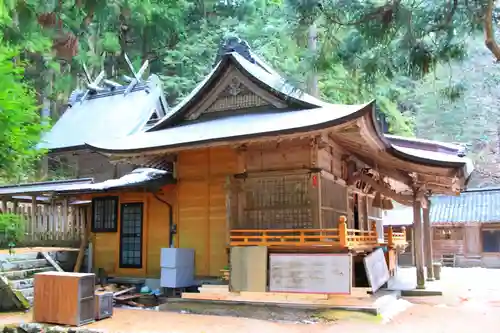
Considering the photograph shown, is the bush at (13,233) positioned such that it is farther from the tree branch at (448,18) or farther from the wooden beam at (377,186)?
the tree branch at (448,18)

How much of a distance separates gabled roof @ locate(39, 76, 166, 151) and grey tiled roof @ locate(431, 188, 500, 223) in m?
18.1

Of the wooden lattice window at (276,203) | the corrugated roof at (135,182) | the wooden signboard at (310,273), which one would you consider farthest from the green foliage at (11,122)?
the wooden signboard at (310,273)

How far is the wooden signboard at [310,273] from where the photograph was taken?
989 centimetres

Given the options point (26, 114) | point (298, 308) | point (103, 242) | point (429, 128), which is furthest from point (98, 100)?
point (429, 128)

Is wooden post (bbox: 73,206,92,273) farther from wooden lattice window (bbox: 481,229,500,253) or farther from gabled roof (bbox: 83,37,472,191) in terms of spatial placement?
wooden lattice window (bbox: 481,229,500,253)

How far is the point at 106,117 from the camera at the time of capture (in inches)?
1003

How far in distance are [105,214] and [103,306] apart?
509 centimetres

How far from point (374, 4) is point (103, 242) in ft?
35.8

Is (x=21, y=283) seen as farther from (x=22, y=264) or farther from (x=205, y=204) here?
(x=205, y=204)

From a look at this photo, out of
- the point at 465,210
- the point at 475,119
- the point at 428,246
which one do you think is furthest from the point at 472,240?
the point at 475,119

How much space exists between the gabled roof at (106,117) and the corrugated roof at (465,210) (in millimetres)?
16230

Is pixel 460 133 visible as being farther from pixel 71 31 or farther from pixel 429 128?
pixel 71 31

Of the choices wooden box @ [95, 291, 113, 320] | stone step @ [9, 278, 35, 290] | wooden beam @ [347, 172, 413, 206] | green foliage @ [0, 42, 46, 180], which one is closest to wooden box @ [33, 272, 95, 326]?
wooden box @ [95, 291, 113, 320]

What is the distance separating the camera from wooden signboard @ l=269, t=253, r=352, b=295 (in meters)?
9.89
